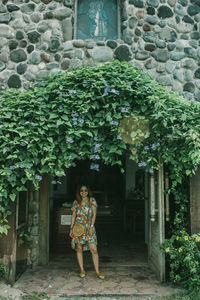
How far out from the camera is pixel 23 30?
490 centimetres

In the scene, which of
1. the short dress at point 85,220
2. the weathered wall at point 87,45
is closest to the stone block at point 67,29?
the weathered wall at point 87,45

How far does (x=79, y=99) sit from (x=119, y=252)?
3.85m

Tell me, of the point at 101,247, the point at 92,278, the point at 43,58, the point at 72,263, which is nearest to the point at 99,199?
the point at 101,247

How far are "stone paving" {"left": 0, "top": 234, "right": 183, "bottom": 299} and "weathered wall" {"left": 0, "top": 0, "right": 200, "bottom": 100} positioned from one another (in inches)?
131

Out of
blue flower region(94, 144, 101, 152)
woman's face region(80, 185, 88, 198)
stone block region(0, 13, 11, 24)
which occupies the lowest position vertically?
woman's face region(80, 185, 88, 198)

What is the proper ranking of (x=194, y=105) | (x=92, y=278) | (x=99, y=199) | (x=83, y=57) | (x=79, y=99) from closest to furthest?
(x=79, y=99)
(x=194, y=105)
(x=92, y=278)
(x=83, y=57)
(x=99, y=199)

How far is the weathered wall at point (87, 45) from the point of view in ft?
15.9

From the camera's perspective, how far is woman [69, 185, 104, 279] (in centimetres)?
436

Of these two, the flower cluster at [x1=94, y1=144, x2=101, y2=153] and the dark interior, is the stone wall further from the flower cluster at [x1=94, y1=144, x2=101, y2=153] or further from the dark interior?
the flower cluster at [x1=94, y1=144, x2=101, y2=153]

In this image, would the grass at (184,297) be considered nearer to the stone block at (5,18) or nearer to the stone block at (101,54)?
the stone block at (101,54)

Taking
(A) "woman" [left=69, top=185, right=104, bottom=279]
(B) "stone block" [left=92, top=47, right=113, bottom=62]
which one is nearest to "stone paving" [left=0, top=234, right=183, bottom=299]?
(A) "woman" [left=69, top=185, right=104, bottom=279]

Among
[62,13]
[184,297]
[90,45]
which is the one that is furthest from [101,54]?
[184,297]

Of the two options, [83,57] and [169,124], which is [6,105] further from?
[169,124]

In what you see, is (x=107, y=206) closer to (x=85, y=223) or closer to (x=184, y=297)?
(x=85, y=223)
